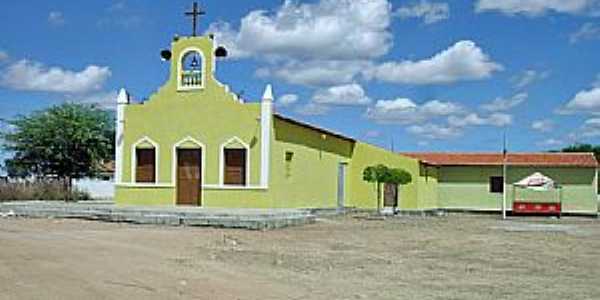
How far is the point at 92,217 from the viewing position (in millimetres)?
25469

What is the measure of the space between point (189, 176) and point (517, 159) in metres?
26.8

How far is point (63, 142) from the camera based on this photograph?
43969 millimetres

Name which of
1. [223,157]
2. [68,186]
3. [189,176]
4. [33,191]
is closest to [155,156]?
[189,176]

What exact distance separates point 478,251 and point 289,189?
1310 centimetres

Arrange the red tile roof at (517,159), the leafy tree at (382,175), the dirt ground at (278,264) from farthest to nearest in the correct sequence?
the red tile roof at (517,159), the leafy tree at (382,175), the dirt ground at (278,264)

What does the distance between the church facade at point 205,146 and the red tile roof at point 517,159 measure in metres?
20.7

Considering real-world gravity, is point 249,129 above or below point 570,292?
above

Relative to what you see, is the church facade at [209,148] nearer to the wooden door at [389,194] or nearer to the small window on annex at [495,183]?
the wooden door at [389,194]

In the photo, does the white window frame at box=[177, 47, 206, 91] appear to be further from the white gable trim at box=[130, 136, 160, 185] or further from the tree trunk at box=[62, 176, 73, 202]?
the tree trunk at box=[62, 176, 73, 202]

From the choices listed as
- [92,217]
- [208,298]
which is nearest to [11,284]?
[208,298]

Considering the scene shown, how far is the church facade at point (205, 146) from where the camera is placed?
96.2 ft

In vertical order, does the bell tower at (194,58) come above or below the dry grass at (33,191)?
above

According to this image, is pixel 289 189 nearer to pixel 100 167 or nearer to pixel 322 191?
pixel 322 191

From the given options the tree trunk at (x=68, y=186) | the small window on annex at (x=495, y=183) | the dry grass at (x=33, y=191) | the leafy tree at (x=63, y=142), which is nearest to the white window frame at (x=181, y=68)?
the tree trunk at (x=68, y=186)
